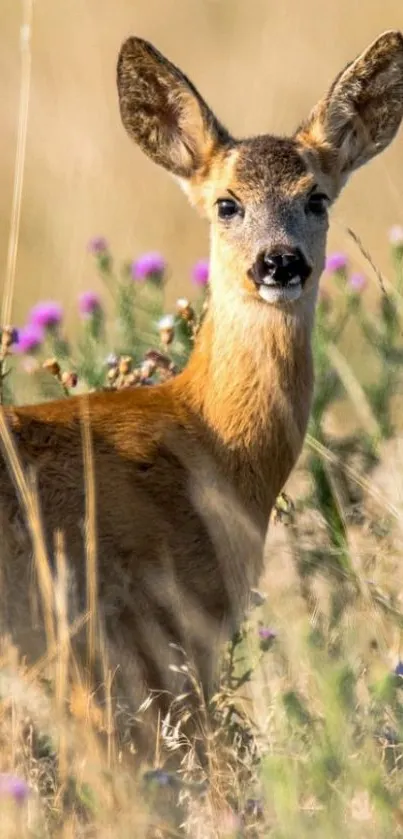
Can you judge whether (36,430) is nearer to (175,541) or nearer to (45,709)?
(175,541)

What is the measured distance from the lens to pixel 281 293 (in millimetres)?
5344

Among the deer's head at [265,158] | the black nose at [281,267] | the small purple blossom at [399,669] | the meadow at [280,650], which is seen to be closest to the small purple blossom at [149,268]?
the meadow at [280,650]

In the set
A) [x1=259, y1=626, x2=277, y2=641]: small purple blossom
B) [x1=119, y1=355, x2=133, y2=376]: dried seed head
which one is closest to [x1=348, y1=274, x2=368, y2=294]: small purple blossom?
[x1=119, y1=355, x2=133, y2=376]: dried seed head

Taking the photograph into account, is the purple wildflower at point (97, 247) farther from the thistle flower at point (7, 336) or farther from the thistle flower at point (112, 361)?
the thistle flower at point (7, 336)

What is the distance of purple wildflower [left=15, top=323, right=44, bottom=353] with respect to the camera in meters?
6.45

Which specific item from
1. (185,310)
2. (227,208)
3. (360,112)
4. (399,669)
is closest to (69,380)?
(185,310)

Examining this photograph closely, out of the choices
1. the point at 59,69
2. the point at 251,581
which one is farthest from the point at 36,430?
the point at 59,69

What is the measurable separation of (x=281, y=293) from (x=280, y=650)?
109 cm

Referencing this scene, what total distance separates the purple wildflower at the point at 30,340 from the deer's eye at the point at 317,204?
129 centimetres

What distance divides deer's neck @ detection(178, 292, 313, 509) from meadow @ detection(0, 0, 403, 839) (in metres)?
0.37

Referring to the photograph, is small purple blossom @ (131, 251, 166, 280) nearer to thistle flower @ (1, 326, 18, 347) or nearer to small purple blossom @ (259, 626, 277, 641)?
thistle flower @ (1, 326, 18, 347)

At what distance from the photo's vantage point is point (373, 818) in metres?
4.15

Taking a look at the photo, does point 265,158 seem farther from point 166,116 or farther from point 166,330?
point 166,330

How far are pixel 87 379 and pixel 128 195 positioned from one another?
6.36 metres
